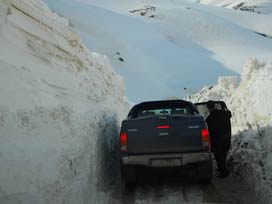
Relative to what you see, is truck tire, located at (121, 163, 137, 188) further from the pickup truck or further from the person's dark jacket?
the person's dark jacket

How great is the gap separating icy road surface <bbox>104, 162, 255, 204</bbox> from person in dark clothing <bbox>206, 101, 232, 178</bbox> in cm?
36

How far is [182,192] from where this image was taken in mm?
8344

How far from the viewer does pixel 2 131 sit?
546 cm

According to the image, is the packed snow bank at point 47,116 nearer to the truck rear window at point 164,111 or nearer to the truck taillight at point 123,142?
the truck taillight at point 123,142

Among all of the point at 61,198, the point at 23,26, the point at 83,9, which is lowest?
the point at 61,198

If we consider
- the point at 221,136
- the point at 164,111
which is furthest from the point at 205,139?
the point at 164,111

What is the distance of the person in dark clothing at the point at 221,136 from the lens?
9.76m

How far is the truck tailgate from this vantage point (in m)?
8.11

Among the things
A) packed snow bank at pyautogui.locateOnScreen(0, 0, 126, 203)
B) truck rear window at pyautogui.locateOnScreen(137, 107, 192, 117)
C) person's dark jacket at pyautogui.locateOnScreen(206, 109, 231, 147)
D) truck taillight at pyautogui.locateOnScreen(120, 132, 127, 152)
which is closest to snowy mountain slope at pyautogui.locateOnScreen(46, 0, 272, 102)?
truck rear window at pyautogui.locateOnScreen(137, 107, 192, 117)

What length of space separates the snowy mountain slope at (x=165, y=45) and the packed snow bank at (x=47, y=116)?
25225 mm

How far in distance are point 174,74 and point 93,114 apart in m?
39.5

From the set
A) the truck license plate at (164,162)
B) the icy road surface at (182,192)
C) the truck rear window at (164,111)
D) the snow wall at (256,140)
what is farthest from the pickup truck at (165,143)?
the truck rear window at (164,111)

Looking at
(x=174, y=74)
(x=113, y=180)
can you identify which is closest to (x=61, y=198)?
(x=113, y=180)

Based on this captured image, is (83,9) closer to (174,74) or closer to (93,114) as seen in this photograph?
(174,74)
